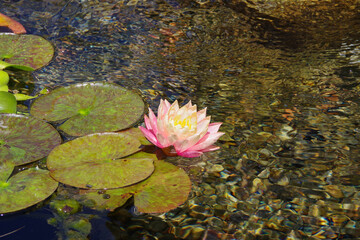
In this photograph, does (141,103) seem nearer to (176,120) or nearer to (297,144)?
(176,120)

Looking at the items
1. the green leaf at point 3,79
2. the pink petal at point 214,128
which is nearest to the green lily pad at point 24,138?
the green leaf at point 3,79

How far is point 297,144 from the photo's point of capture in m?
1.78

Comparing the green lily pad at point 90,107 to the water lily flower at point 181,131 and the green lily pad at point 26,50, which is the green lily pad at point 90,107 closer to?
the water lily flower at point 181,131

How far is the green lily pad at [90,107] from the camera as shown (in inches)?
68.4

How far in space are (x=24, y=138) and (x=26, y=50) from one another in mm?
937

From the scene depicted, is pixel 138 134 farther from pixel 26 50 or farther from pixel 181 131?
pixel 26 50

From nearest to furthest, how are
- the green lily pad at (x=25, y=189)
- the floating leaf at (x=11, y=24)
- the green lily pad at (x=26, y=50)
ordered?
the green lily pad at (x=25, y=189)
the green lily pad at (x=26, y=50)
the floating leaf at (x=11, y=24)

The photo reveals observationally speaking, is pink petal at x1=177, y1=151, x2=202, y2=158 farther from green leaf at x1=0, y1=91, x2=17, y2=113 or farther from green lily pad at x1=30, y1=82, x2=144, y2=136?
green leaf at x1=0, y1=91, x2=17, y2=113

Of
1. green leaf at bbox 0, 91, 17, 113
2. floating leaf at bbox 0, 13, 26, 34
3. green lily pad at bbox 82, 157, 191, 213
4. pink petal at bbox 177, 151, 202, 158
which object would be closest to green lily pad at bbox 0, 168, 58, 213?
green lily pad at bbox 82, 157, 191, 213

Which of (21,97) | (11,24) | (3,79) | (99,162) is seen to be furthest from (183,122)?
(11,24)

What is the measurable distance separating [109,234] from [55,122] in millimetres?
707

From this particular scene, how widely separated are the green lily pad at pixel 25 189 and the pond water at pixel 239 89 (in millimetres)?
38

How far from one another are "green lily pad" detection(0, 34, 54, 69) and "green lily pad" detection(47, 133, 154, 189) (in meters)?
0.91

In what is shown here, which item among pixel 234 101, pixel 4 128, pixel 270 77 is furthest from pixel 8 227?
pixel 270 77
